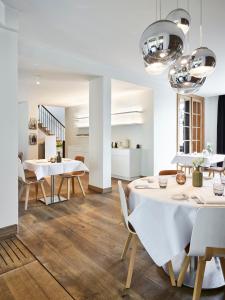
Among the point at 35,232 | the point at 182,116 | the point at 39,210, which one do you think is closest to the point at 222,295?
the point at 35,232

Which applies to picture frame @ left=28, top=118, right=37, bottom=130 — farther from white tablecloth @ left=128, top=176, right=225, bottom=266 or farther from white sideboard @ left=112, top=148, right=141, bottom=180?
white tablecloth @ left=128, top=176, right=225, bottom=266

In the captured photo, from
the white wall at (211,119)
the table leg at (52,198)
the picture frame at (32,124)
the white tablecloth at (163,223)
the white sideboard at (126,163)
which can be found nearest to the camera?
the white tablecloth at (163,223)

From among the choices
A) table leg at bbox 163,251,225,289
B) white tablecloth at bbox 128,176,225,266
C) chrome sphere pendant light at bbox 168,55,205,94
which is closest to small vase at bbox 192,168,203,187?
white tablecloth at bbox 128,176,225,266

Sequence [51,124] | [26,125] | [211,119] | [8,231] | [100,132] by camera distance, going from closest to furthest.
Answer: [8,231] → [100,132] → [26,125] → [211,119] → [51,124]

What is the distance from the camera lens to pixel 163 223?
68.2 inches

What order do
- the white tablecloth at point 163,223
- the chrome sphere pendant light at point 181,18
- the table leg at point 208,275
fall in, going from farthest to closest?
the chrome sphere pendant light at point 181,18 → the table leg at point 208,275 → the white tablecloth at point 163,223

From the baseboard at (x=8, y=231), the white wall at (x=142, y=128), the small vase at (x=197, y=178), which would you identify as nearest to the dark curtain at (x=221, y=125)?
the white wall at (x=142, y=128)

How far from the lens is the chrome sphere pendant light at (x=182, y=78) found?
90.1 inches

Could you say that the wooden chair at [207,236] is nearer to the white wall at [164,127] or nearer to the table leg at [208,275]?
the table leg at [208,275]

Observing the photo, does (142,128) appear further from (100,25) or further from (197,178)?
(197,178)

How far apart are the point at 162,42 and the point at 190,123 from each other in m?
6.69

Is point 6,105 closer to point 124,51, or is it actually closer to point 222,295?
point 124,51

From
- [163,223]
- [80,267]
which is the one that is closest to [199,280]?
[163,223]

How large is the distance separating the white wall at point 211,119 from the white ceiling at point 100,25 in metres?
4.21
